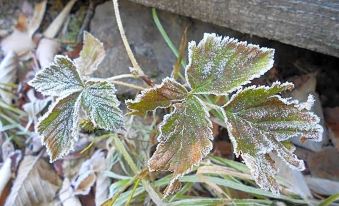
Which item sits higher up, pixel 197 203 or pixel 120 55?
pixel 120 55

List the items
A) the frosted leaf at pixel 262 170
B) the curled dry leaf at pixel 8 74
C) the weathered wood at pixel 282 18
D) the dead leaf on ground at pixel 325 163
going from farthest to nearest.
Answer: the curled dry leaf at pixel 8 74 → the dead leaf on ground at pixel 325 163 → the weathered wood at pixel 282 18 → the frosted leaf at pixel 262 170

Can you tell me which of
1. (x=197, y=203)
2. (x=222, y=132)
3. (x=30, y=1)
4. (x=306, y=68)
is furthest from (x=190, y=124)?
(x=30, y=1)

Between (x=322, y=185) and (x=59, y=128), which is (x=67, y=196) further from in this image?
(x=322, y=185)

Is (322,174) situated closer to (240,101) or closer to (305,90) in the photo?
(305,90)

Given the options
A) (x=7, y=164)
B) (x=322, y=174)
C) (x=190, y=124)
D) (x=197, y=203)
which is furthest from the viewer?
(x=7, y=164)

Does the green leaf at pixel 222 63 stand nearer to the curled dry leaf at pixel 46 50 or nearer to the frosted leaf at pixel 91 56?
the frosted leaf at pixel 91 56

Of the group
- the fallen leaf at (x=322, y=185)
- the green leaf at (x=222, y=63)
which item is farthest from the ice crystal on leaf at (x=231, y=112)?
the fallen leaf at (x=322, y=185)

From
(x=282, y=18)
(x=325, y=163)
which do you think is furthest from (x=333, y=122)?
(x=282, y=18)
